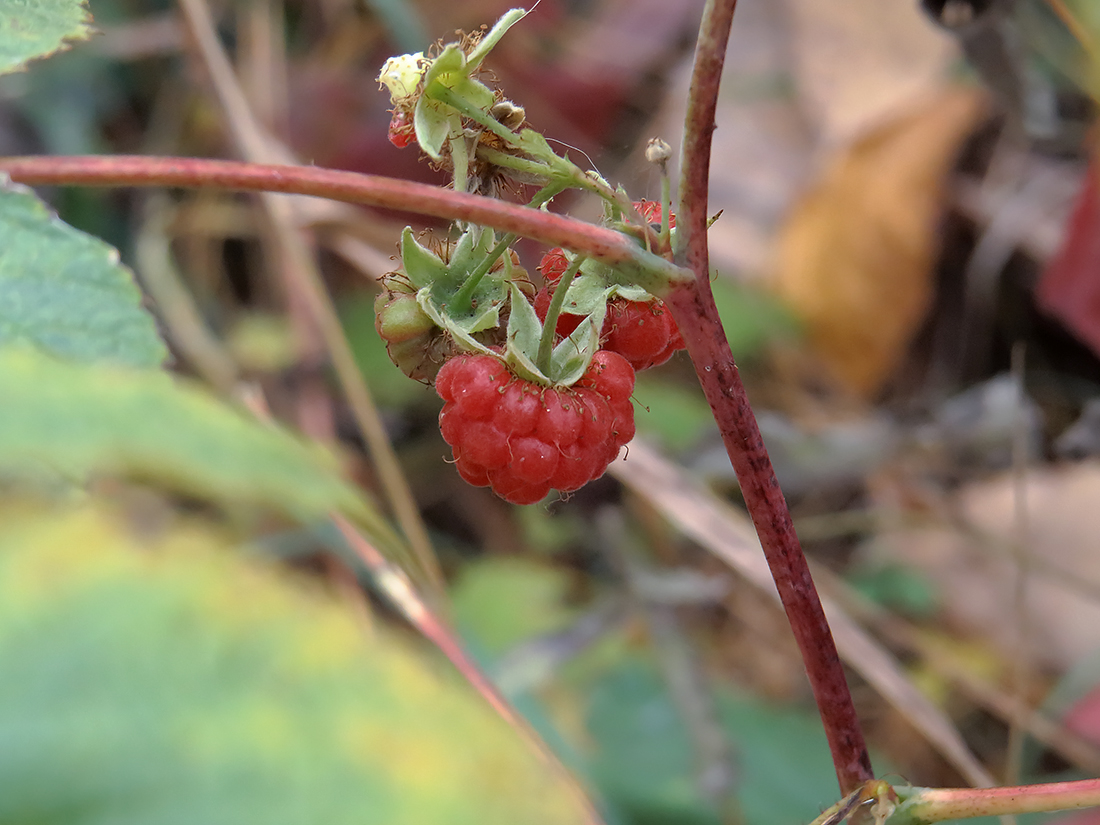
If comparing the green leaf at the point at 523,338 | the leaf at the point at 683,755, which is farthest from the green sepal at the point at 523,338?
the leaf at the point at 683,755

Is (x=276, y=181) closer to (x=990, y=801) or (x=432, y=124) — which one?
(x=432, y=124)

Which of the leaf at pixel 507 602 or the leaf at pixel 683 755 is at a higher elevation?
the leaf at pixel 507 602

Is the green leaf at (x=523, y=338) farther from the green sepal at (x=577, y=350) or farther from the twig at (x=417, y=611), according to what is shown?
the twig at (x=417, y=611)

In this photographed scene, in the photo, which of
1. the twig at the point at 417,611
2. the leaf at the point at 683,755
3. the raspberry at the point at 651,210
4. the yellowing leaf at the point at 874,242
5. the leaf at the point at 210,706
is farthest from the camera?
the yellowing leaf at the point at 874,242

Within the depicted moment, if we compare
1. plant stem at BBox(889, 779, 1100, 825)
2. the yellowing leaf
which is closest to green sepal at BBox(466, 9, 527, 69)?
plant stem at BBox(889, 779, 1100, 825)

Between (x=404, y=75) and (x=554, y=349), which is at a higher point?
(x=404, y=75)

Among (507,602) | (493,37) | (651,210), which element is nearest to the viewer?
(493,37)

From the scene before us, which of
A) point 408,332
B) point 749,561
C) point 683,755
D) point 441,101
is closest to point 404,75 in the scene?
point 441,101

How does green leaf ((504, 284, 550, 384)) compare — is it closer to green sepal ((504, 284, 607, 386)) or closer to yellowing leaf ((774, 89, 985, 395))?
green sepal ((504, 284, 607, 386))
